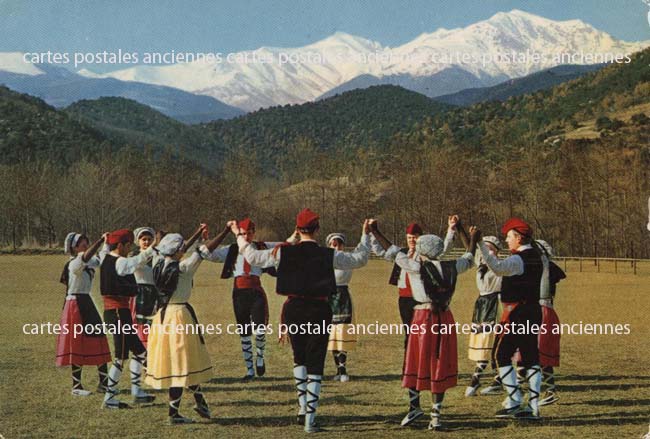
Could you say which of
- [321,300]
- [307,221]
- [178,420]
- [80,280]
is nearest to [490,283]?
[321,300]

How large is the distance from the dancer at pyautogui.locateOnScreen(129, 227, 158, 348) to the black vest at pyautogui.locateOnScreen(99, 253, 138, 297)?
76 mm

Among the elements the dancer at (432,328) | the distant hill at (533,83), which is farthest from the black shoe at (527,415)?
the distant hill at (533,83)

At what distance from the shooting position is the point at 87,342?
777cm

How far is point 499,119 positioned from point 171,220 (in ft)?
112

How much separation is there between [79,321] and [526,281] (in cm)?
451

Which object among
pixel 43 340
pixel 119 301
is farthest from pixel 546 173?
pixel 119 301

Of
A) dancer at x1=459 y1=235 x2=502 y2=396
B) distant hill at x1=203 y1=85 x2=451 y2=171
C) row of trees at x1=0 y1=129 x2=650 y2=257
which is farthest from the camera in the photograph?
distant hill at x1=203 y1=85 x2=451 y2=171

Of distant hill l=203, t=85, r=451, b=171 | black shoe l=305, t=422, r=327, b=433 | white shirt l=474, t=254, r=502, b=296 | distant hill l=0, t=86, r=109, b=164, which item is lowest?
black shoe l=305, t=422, r=327, b=433

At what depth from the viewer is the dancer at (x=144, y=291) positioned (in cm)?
745

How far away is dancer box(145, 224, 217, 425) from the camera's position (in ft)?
21.6

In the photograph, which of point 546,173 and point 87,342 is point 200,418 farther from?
point 546,173

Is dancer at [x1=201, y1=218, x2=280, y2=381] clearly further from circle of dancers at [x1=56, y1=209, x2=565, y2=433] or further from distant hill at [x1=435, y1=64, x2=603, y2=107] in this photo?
distant hill at [x1=435, y1=64, x2=603, y2=107]

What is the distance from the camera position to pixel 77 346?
7.75m

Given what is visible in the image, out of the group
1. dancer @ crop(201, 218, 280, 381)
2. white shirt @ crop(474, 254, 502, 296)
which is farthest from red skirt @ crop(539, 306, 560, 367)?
dancer @ crop(201, 218, 280, 381)
